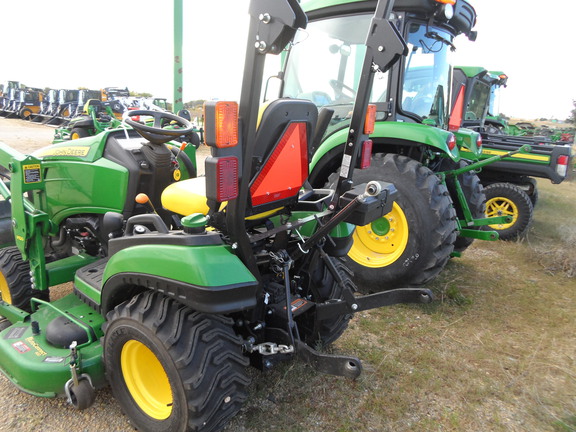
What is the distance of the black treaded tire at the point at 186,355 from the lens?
5.46ft

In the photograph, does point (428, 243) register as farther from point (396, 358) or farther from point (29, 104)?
point (29, 104)

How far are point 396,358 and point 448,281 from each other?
1.62 metres

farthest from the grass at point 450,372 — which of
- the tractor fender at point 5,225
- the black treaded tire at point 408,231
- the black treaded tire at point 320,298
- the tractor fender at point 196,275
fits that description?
the tractor fender at point 5,225

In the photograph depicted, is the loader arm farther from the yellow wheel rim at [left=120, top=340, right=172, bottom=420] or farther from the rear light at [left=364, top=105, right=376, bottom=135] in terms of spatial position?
the rear light at [left=364, top=105, right=376, bottom=135]

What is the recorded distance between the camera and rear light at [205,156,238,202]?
1.53 m

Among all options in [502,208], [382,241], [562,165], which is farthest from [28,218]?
[562,165]

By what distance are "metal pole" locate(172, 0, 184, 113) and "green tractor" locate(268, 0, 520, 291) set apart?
3298 mm

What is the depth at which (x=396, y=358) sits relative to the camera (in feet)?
8.94

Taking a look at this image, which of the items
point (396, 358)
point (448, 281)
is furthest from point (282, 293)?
point (448, 281)

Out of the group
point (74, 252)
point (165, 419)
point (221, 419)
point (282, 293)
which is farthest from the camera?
point (74, 252)

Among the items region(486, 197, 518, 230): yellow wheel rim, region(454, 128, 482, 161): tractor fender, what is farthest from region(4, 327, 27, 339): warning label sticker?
region(486, 197, 518, 230): yellow wheel rim

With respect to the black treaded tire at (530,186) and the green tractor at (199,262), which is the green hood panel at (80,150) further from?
the black treaded tire at (530,186)

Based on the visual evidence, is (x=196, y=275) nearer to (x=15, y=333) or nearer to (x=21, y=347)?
(x=21, y=347)

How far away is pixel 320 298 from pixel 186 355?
100cm
